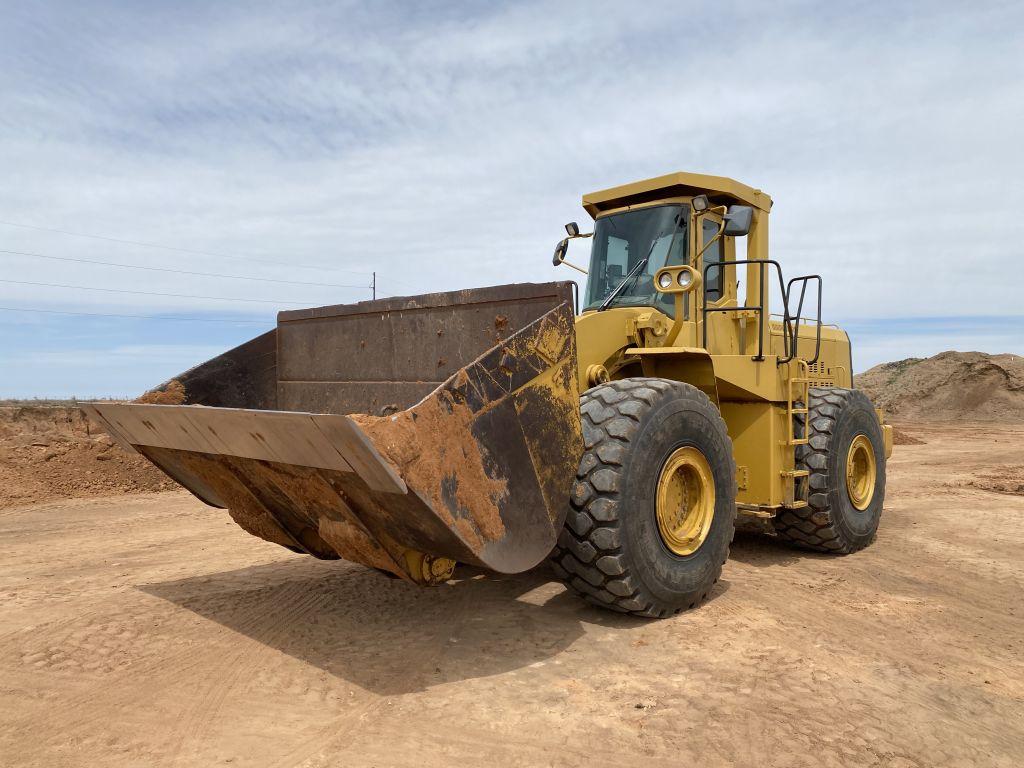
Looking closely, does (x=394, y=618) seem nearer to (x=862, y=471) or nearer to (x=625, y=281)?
(x=625, y=281)

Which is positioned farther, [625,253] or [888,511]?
[888,511]

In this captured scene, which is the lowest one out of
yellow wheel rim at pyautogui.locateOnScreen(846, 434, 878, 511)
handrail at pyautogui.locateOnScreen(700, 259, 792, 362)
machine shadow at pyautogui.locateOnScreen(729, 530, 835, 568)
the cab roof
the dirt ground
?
the dirt ground

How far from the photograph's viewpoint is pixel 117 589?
5.60 m

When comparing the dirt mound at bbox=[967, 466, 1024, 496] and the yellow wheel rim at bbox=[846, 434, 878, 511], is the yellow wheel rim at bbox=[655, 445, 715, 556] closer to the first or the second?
the yellow wheel rim at bbox=[846, 434, 878, 511]

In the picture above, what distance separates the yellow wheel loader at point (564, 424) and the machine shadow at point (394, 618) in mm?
432

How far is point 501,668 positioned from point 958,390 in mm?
31459

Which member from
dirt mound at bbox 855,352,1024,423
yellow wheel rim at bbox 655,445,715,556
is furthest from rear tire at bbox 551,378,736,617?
dirt mound at bbox 855,352,1024,423

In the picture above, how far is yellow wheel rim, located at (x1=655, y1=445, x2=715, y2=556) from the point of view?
441cm

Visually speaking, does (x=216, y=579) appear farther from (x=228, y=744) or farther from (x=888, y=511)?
(x=888, y=511)

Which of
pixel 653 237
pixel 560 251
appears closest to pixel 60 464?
pixel 560 251

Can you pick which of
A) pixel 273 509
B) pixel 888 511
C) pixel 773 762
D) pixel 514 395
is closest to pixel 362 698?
pixel 273 509

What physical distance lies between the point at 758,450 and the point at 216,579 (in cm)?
413

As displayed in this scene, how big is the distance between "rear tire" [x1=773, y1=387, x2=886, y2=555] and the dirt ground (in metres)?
0.26

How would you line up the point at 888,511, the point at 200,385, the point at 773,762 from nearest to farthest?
the point at 773,762 → the point at 200,385 → the point at 888,511
